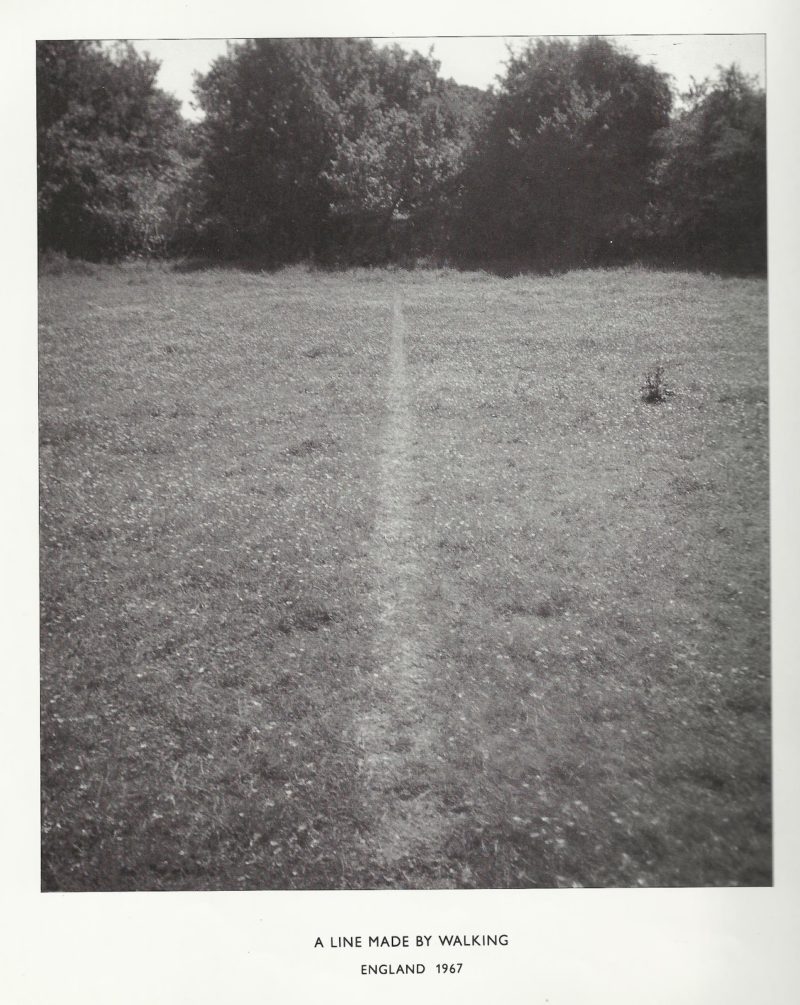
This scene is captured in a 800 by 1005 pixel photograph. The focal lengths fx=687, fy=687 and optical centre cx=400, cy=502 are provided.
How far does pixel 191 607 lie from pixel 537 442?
3852mm

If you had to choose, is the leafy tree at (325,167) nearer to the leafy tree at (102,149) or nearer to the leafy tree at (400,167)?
the leafy tree at (400,167)

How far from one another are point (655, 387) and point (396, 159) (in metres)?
3.67

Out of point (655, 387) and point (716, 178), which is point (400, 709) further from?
point (716, 178)

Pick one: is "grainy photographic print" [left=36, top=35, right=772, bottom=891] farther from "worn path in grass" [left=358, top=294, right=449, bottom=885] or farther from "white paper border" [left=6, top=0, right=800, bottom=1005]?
"white paper border" [left=6, top=0, right=800, bottom=1005]

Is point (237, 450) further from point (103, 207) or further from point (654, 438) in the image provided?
point (654, 438)

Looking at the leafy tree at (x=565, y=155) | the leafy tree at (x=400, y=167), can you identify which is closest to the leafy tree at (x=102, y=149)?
the leafy tree at (x=400, y=167)

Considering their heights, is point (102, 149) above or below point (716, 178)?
above

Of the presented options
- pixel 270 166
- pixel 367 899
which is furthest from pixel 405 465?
pixel 367 899

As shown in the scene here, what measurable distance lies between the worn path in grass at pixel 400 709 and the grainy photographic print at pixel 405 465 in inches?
1.0

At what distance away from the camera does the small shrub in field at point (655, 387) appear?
6.75m

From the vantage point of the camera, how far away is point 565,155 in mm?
6934

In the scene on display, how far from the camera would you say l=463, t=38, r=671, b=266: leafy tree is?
6142mm

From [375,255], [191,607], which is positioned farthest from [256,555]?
[375,255]

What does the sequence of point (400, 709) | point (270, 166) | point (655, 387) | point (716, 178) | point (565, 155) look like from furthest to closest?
point (270, 166)
point (565, 155)
point (655, 387)
point (716, 178)
point (400, 709)
